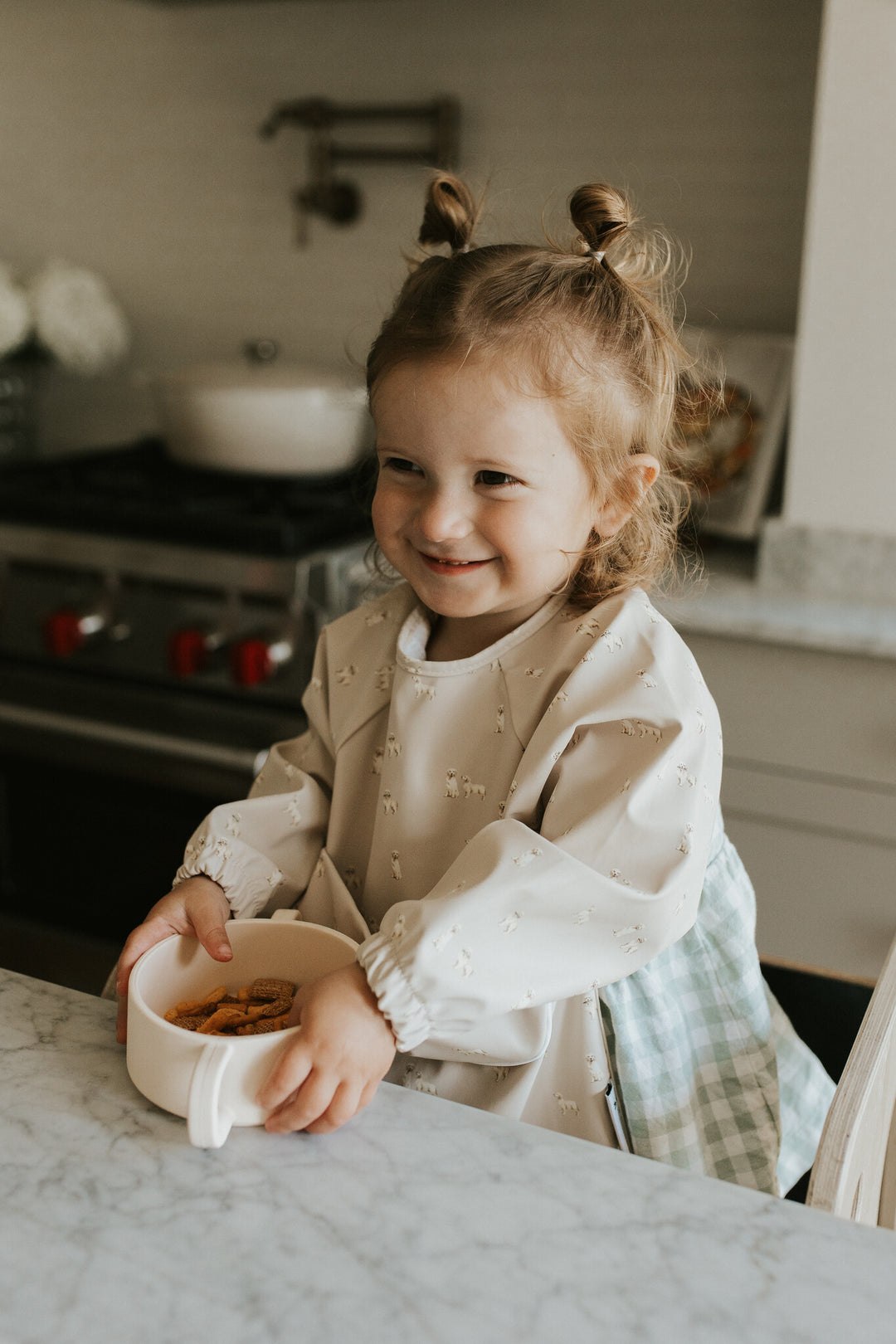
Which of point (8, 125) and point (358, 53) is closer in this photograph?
point (358, 53)

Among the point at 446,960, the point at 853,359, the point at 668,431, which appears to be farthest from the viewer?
the point at 853,359

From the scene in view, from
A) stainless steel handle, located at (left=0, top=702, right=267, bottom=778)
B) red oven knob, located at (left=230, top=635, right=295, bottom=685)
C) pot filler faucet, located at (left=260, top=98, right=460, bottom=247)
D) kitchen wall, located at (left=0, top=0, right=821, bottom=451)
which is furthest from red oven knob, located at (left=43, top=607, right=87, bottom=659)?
pot filler faucet, located at (left=260, top=98, right=460, bottom=247)

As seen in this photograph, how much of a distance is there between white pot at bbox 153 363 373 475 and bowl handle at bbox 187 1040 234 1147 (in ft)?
4.68

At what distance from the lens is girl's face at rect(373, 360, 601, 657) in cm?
72

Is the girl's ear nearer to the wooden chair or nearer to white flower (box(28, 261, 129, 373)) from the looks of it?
the wooden chair

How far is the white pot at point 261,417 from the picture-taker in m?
1.80

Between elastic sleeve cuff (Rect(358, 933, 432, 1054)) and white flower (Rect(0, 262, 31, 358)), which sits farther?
white flower (Rect(0, 262, 31, 358))

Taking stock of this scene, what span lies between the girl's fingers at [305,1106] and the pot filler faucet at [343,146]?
1.86 metres

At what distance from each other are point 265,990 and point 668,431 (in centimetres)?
52

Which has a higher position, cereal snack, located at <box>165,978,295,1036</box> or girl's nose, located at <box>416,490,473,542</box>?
girl's nose, located at <box>416,490,473,542</box>

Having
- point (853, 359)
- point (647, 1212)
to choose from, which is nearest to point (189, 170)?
point (853, 359)

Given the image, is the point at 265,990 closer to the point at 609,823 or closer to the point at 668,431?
the point at 609,823

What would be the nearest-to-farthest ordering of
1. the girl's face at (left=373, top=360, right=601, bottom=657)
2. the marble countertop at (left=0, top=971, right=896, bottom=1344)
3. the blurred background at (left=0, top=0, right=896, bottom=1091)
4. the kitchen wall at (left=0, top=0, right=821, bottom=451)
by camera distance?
the marble countertop at (left=0, top=971, right=896, bottom=1344) → the girl's face at (left=373, top=360, right=601, bottom=657) → the blurred background at (left=0, top=0, right=896, bottom=1091) → the kitchen wall at (left=0, top=0, right=821, bottom=451)

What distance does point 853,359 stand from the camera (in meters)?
1.56
